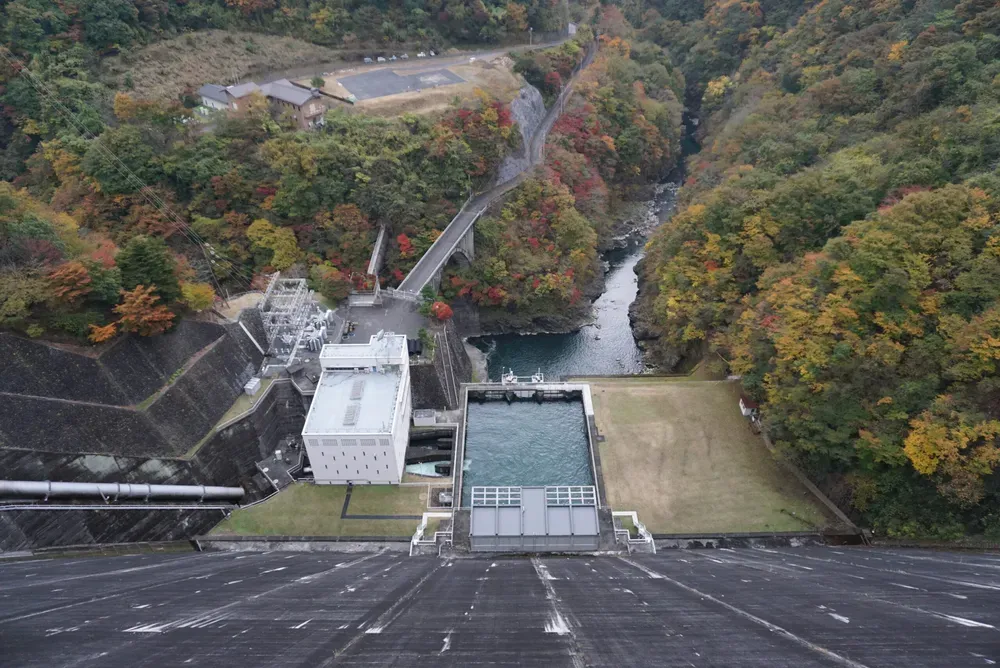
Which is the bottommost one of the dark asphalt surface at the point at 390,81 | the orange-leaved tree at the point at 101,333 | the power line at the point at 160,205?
the orange-leaved tree at the point at 101,333

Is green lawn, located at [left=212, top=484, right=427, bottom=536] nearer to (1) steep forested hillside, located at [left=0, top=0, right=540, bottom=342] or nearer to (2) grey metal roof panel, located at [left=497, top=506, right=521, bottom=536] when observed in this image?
(2) grey metal roof panel, located at [left=497, top=506, right=521, bottom=536]

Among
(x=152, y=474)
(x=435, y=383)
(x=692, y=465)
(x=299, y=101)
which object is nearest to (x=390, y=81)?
(x=299, y=101)

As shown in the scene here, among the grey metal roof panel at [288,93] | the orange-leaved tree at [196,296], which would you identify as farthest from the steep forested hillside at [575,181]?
the orange-leaved tree at [196,296]

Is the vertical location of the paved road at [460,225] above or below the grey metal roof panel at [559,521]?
above

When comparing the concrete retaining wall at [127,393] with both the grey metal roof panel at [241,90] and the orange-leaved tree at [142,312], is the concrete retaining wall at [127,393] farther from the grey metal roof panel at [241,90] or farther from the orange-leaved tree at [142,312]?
the grey metal roof panel at [241,90]

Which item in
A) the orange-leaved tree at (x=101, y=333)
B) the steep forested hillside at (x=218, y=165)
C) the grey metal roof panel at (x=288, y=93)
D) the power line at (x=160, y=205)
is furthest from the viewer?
the grey metal roof panel at (x=288, y=93)

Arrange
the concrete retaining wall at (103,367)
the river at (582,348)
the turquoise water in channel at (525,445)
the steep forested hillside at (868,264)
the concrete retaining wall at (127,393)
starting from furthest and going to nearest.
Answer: the river at (582,348) < the turquoise water in channel at (525,445) < the concrete retaining wall at (103,367) < the concrete retaining wall at (127,393) < the steep forested hillside at (868,264)
